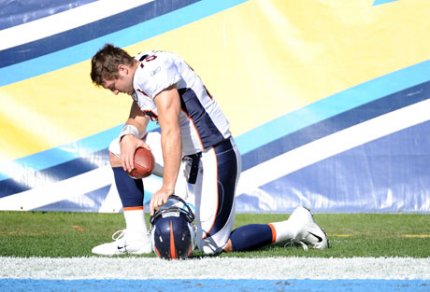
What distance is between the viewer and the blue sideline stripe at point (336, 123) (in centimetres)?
643

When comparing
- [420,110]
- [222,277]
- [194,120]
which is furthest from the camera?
[420,110]

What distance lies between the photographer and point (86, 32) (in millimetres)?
6625

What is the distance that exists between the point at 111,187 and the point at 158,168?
1924 mm

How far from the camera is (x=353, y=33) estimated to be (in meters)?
6.50

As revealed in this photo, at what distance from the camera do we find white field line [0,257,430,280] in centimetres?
357

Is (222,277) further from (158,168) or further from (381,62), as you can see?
(381,62)

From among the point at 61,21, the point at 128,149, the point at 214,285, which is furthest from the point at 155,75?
the point at 61,21

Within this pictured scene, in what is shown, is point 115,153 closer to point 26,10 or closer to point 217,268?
point 217,268

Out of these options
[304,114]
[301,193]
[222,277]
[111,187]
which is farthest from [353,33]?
[222,277]

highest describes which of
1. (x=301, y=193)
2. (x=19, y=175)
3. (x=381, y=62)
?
(x=381, y=62)

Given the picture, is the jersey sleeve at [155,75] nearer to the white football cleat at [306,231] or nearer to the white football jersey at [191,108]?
the white football jersey at [191,108]

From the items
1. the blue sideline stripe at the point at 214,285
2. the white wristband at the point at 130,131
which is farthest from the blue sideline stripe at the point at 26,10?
the blue sideline stripe at the point at 214,285

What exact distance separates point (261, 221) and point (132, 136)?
2.04 meters

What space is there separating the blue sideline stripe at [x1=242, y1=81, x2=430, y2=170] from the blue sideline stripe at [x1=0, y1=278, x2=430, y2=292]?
3063mm
